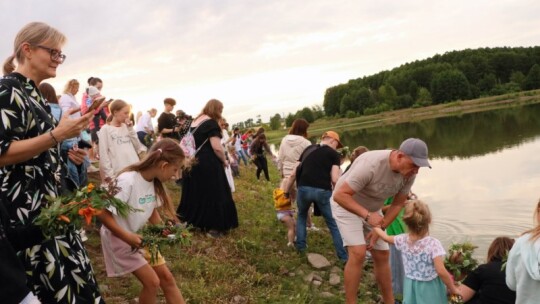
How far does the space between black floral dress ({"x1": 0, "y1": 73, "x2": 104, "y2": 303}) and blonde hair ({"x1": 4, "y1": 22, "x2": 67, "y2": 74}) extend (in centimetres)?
18

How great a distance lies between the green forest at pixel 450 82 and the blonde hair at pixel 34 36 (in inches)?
4433

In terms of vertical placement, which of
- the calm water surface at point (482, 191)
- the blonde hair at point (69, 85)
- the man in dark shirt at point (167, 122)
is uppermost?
the blonde hair at point (69, 85)

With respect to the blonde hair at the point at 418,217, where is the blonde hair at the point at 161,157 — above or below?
above

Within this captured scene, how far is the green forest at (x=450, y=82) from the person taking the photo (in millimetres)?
109500

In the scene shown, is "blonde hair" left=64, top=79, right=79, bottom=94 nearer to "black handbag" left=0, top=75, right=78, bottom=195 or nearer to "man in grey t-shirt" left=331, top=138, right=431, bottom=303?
"man in grey t-shirt" left=331, top=138, right=431, bottom=303

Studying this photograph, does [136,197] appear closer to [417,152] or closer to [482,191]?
[417,152]

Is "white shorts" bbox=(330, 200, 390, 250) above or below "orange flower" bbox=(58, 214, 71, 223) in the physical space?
below

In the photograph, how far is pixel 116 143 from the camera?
7363mm

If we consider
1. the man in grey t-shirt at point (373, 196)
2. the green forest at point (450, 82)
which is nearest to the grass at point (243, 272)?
the man in grey t-shirt at point (373, 196)

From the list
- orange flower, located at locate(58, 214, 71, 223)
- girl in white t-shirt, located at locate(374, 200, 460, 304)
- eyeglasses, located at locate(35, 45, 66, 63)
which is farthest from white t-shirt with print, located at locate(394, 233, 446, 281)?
eyeglasses, located at locate(35, 45, 66, 63)

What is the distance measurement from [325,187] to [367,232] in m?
1.64

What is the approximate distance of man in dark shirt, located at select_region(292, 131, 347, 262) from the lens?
7586 millimetres

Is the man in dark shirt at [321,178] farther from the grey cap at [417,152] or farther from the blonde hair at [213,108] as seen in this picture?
the grey cap at [417,152]

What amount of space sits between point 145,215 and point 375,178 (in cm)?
248
